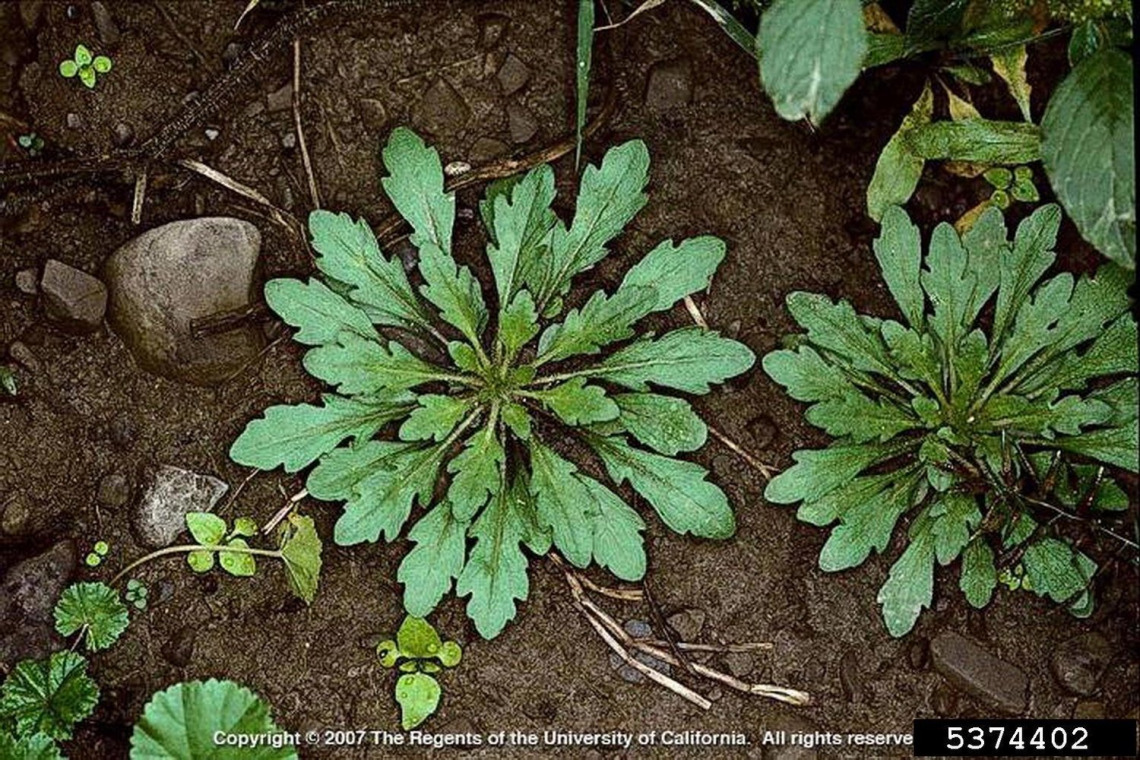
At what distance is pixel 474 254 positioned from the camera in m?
2.92

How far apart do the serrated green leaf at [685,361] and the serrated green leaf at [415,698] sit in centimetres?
73

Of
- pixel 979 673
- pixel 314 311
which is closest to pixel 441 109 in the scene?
pixel 314 311

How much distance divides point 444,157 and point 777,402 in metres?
0.89

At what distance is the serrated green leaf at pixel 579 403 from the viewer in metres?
2.70

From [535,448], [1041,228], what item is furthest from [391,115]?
[1041,228]

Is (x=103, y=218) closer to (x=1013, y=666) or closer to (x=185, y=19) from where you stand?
(x=185, y=19)

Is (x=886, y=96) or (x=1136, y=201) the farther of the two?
(x=886, y=96)

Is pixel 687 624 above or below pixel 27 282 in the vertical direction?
below

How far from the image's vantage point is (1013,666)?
2803 mm

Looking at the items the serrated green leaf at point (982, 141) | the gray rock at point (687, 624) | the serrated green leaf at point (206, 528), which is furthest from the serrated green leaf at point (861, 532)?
the serrated green leaf at point (206, 528)

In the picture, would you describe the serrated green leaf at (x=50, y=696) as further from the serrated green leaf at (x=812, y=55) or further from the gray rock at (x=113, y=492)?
the serrated green leaf at (x=812, y=55)

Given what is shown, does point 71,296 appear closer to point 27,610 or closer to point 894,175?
point 27,610

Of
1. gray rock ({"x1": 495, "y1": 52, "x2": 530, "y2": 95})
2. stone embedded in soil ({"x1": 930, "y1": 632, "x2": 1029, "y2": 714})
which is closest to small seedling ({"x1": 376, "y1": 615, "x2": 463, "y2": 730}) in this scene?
stone embedded in soil ({"x1": 930, "y1": 632, "x2": 1029, "y2": 714})

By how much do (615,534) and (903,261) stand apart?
0.81m
